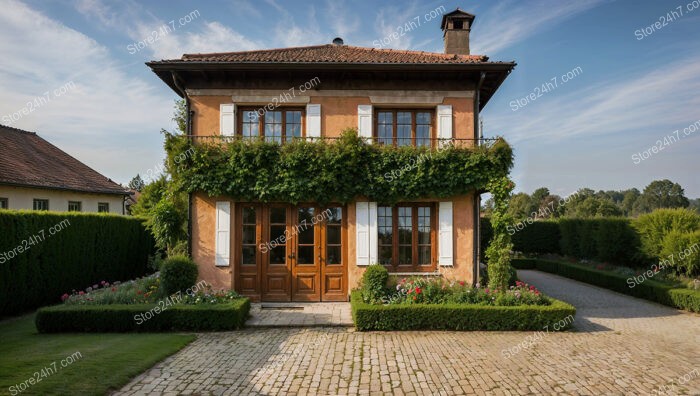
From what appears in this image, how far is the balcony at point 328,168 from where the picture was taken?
10.1 meters

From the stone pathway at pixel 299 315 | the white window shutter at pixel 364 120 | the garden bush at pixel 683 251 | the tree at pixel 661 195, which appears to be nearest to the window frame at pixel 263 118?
the white window shutter at pixel 364 120

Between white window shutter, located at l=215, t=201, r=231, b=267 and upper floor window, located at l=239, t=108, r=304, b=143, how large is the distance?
2.21 metres

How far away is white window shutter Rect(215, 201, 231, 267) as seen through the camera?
1052cm

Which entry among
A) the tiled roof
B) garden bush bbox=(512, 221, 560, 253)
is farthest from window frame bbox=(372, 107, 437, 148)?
garden bush bbox=(512, 221, 560, 253)

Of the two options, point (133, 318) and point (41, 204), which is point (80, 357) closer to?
point (133, 318)

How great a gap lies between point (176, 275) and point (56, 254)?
4591 millimetres

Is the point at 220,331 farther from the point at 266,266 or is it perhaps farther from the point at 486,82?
the point at 486,82

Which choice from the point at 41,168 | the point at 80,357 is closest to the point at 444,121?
the point at 80,357

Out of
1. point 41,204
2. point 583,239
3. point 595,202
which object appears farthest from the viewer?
point 595,202

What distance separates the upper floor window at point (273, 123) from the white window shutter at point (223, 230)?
221 cm

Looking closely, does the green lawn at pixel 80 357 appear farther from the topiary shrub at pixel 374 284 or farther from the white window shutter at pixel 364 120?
the white window shutter at pixel 364 120

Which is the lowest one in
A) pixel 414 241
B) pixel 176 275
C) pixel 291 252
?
pixel 176 275

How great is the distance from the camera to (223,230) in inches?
416

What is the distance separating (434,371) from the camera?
6.10 m
